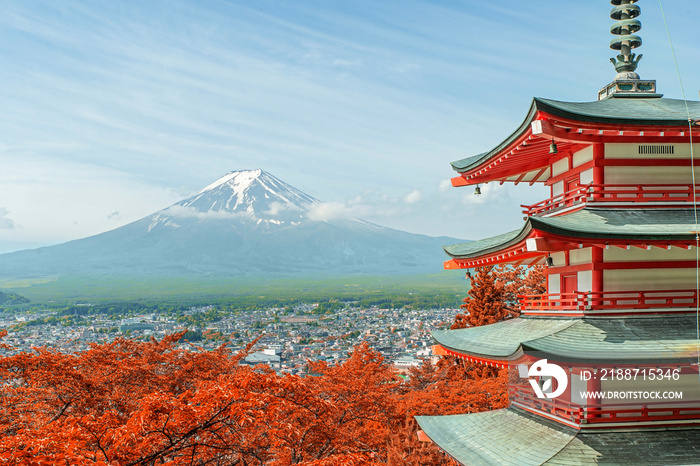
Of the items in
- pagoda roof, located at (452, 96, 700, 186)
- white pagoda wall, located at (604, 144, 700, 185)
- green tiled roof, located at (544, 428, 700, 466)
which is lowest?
green tiled roof, located at (544, 428, 700, 466)

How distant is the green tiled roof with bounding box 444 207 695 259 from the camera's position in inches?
311

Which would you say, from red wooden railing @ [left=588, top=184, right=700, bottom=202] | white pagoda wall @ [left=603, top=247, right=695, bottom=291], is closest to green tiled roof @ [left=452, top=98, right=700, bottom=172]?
red wooden railing @ [left=588, top=184, right=700, bottom=202]

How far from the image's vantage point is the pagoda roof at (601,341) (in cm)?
750

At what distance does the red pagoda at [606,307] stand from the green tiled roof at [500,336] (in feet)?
0.14

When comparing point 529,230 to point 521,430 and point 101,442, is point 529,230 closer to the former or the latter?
point 521,430

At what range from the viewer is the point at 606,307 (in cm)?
→ 862

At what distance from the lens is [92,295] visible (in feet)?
467

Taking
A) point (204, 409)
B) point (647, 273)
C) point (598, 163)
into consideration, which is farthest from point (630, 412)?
point (204, 409)

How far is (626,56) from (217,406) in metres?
9.71

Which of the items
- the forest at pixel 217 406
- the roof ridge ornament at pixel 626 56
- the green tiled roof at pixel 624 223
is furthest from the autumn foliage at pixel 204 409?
the roof ridge ornament at pixel 626 56

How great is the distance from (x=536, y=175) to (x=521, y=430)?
5.54 meters

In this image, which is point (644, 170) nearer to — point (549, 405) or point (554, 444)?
point (549, 405)

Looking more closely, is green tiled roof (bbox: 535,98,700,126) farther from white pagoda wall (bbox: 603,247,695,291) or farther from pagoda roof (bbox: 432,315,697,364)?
pagoda roof (bbox: 432,315,697,364)

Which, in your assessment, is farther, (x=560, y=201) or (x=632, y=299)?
(x=560, y=201)
